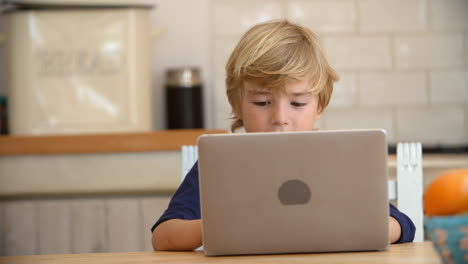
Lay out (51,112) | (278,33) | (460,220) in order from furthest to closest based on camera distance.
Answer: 1. (51,112)
2. (278,33)
3. (460,220)

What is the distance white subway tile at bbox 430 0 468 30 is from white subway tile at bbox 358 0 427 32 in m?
0.03

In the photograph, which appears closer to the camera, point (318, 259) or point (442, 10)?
point (318, 259)

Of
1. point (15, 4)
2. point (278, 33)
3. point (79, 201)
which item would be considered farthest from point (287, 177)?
point (15, 4)

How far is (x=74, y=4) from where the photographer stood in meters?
2.06

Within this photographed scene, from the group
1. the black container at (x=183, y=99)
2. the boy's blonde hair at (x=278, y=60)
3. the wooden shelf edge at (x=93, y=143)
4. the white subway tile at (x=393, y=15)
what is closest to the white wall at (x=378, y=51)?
the white subway tile at (x=393, y=15)

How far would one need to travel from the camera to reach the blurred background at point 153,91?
186 cm

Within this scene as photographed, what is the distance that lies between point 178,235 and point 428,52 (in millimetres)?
1552

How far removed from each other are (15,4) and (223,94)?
0.68 metres

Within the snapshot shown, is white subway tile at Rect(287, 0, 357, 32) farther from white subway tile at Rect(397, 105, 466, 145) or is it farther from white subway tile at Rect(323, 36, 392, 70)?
white subway tile at Rect(397, 105, 466, 145)

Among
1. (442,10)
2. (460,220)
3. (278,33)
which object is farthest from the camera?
(442,10)

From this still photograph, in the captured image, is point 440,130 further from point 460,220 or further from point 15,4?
point 460,220

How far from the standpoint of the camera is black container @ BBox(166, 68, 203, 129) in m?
2.17

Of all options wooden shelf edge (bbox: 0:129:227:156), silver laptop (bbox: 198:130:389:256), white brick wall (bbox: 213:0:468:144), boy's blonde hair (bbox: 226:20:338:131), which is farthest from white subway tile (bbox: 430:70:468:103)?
silver laptop (bbox: 198:130:389:256)

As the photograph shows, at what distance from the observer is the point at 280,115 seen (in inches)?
45.9
